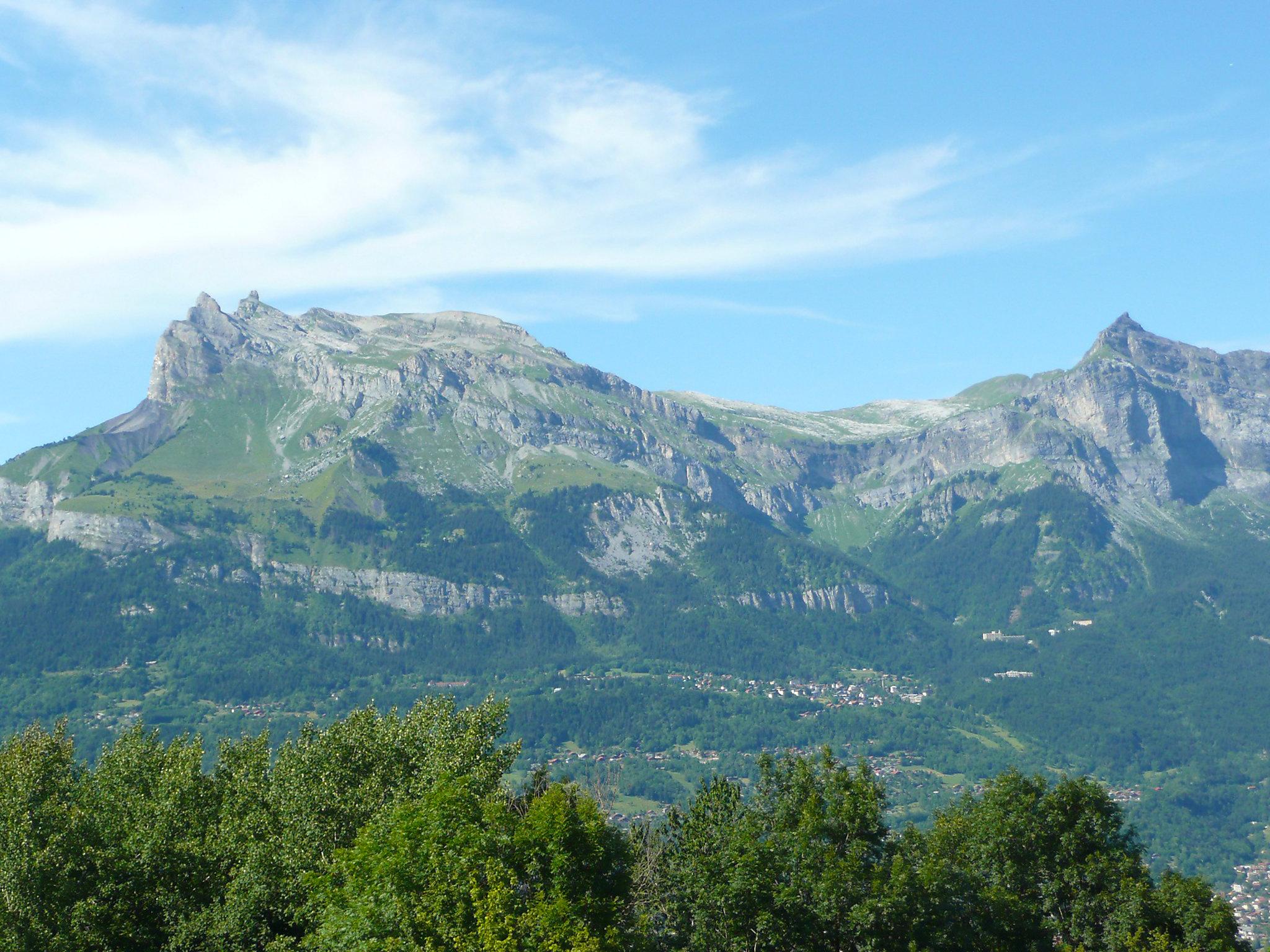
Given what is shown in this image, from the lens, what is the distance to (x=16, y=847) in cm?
6906

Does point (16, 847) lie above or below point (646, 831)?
above

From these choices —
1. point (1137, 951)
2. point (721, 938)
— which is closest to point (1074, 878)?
point (1137, 951)

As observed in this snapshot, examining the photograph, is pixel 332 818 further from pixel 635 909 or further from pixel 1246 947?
pixel 1246 947

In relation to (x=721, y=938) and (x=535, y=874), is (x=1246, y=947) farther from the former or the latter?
(x=535, y=874)

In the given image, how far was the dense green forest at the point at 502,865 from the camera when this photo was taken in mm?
61719

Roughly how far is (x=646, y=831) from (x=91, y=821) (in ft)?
146

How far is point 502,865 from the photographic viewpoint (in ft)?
197

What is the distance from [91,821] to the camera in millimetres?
76750

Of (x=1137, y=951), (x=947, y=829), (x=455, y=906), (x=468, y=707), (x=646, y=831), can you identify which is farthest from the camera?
(x=646, y=831)

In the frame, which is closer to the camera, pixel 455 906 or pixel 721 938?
pixel 455 906

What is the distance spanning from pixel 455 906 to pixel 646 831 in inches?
1717

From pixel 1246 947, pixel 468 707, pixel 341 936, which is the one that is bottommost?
pixel 1246 947

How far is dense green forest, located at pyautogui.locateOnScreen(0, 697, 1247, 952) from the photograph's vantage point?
61719 mm

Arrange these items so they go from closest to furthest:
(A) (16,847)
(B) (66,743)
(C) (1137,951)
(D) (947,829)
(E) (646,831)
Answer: (A) (16,847) < (C) (1137,951) < (D) (947,829) < (E) (646,831) < (B) (66,743)
